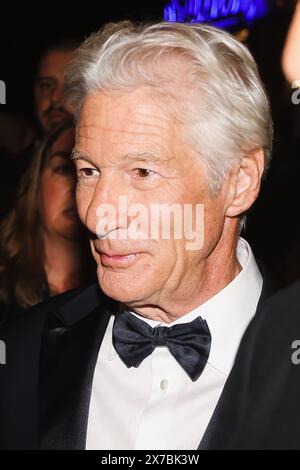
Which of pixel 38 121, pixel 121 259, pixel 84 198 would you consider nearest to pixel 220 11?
pixel 38 121

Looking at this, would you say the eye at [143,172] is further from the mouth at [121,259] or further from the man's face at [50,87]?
the man's face at [50,87]

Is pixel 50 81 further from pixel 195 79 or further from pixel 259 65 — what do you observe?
pixel 195 79

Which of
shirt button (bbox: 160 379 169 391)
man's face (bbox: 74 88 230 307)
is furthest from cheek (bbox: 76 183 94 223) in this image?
shirt button (bbox: 160 379 169 391)

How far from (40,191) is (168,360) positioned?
1419 millimetres

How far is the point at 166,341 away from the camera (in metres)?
1.67

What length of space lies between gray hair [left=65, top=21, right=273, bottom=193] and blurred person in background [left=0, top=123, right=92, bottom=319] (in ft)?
3.97

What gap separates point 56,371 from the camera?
69.1 inches

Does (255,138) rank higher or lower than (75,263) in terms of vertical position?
higher

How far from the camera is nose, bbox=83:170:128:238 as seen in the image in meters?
1.55

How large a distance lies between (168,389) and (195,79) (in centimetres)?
71

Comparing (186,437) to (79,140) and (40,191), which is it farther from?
(40,191)

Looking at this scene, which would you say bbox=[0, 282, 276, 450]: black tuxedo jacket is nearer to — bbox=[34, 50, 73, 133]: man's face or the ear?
the ear
